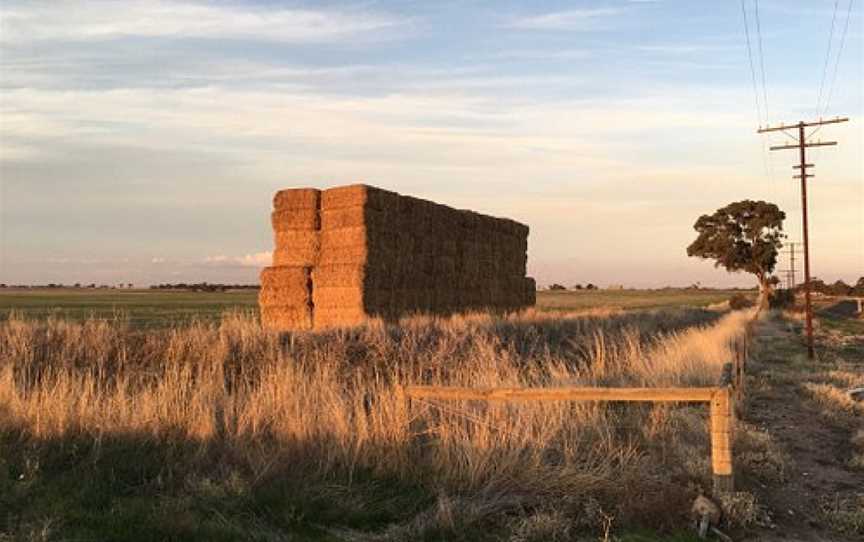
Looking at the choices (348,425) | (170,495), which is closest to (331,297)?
(348,425)

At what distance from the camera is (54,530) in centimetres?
613

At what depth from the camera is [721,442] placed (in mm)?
7992

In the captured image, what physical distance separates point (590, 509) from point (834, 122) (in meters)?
33.8

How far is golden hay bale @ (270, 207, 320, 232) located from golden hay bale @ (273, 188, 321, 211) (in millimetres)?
108

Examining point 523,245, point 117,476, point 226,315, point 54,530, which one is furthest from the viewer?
point 523,245

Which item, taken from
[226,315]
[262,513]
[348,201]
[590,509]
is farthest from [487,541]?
[348,201]

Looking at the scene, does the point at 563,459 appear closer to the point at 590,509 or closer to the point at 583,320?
the point at 590,509

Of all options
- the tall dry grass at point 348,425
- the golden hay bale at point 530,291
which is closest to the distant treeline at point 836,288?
the golden hay bale at point 530,291

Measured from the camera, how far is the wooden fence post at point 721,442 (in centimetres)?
800

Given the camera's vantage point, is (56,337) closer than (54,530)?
No

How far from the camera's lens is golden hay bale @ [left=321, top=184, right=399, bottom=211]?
65.9ft

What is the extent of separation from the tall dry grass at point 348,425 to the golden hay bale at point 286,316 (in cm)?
718

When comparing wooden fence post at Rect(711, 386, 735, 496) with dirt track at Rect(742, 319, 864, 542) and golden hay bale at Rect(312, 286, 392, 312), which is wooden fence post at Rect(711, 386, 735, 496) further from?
golden hay bale at Rect(312, 286, 392, 312)

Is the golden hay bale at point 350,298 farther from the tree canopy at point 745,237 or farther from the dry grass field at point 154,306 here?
the tree canopy at point 745,237
